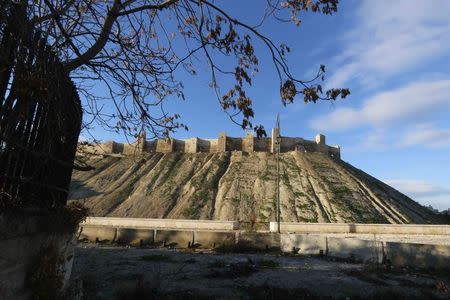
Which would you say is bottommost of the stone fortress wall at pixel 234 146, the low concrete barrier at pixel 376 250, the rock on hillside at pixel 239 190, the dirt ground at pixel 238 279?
the dirt ground at pixel 238 279

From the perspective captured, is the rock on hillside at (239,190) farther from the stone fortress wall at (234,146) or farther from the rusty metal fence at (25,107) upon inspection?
the rusty metal fence at (25,107)

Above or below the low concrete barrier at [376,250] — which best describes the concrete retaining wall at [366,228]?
above

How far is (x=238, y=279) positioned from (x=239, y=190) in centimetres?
4568

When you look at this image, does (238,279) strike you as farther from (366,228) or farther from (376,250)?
(366,228)

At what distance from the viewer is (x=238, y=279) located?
1259 centimetres

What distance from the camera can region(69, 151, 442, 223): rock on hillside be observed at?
5166cm

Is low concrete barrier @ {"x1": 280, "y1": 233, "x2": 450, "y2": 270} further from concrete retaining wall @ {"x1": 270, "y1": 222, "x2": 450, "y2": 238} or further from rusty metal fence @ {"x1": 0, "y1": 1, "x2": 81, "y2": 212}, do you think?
rusty metal fence @ {"x1": 0, "y1": 1, "x2": 81, "y2": 212}

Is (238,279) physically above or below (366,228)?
below

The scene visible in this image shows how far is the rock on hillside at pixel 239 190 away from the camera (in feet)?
169

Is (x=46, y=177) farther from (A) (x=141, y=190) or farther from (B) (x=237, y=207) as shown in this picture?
(A) (x=141, y=190)

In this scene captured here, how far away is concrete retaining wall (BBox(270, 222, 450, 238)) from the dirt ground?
13.1m

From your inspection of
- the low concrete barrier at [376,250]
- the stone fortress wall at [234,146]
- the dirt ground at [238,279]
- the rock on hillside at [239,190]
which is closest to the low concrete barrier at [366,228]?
the low concrete barrier at [376,250]

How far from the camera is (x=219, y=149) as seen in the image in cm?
7188

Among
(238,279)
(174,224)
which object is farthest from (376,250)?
(174,224)
